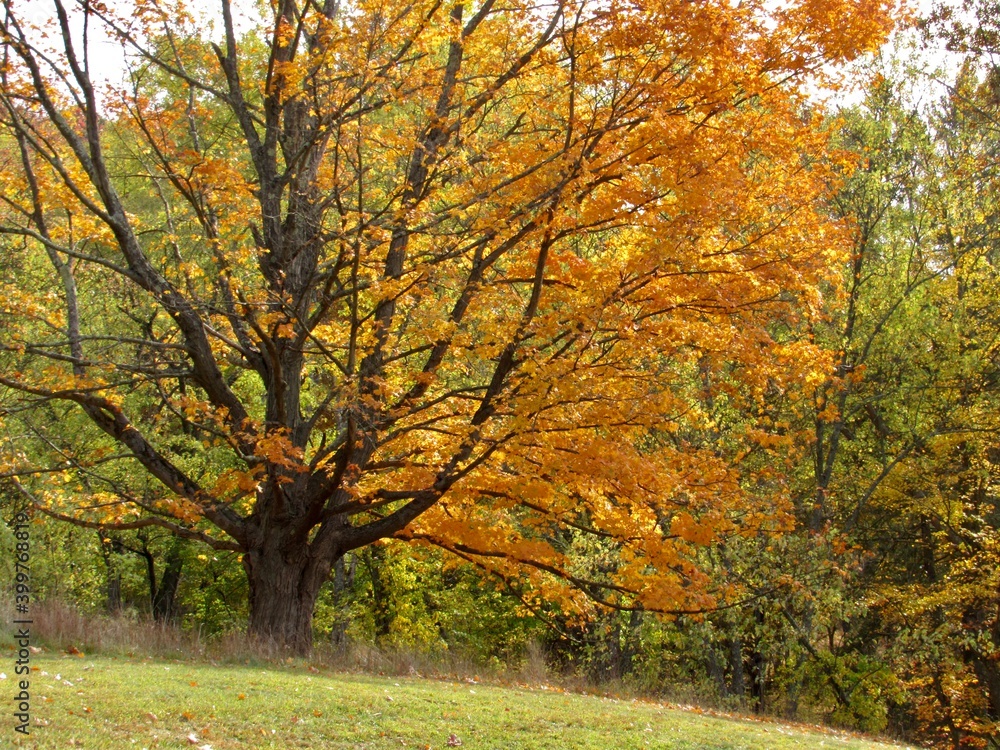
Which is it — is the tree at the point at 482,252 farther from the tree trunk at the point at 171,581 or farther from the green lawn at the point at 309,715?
the tree trunk at the point at 171,581

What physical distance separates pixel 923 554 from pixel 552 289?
1542cm

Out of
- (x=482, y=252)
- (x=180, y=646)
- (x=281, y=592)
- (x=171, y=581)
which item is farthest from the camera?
(x=171, y=581)

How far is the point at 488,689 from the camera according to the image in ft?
36.3

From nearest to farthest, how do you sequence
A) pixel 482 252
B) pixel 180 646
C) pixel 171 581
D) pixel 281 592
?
pixel 482 252
pixel 180 646
pixel 281 592
pixel 171 581

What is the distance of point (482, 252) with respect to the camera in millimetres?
10680

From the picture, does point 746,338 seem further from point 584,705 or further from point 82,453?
point 82,453

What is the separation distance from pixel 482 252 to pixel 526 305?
32.0 inches

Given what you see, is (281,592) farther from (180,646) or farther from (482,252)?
(482,252)

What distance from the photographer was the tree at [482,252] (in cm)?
830

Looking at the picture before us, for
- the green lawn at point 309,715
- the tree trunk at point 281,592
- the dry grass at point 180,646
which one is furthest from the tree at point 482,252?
the green lawn at point 309,715

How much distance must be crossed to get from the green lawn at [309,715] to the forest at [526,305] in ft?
4.59

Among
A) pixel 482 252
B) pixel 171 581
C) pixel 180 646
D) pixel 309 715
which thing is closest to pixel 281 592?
pixel 180 646

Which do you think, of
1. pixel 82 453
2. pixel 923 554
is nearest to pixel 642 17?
pixel 82 453

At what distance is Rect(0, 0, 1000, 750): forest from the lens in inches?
337
